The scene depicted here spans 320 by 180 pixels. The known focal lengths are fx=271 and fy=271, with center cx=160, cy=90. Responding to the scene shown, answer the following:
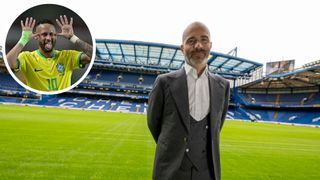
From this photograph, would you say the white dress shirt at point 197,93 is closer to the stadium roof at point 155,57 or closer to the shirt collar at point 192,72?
the shirt collar at point 192,72

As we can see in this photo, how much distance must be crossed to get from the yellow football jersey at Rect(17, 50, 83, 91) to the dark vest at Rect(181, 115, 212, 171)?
3.67 ft

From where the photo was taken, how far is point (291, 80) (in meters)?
51.0

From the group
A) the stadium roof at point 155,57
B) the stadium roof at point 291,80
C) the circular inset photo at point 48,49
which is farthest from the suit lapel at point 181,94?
the stadium roof at point 291,80

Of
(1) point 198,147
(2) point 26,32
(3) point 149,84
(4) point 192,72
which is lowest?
(3) point 149,84

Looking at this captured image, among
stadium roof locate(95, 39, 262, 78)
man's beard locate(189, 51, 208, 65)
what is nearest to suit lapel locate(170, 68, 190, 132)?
man's beard locate(189, 51, 208, 65)

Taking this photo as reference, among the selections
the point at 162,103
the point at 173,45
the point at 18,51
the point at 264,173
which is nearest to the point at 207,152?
the point at 162,103

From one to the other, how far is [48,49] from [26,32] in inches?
8.2

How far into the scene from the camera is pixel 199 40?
7.09ft

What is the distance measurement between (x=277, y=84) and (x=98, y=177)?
57484 millimetres

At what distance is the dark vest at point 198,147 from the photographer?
217cm

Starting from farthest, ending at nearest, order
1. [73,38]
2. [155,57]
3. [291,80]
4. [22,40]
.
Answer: [155,57]
[291,80]
[73,38]
[22,40]

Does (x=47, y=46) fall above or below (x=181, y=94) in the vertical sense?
above

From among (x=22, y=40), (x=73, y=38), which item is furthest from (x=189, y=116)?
(x=22, y=40)

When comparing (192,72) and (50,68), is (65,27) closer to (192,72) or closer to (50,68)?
(50,68)
